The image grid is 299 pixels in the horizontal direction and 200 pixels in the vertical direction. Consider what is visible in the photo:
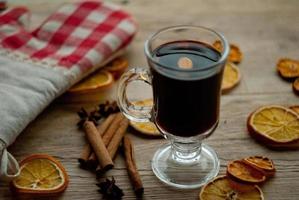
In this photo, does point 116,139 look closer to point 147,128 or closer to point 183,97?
point 147,128

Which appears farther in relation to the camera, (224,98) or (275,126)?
(224,98)

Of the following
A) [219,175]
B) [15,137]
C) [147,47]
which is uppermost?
[147,47]

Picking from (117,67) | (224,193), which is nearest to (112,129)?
(117,67)

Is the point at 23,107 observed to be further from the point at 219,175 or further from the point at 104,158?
the point at 219,175

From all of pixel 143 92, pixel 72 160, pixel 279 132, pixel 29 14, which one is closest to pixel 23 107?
pixel 72 160

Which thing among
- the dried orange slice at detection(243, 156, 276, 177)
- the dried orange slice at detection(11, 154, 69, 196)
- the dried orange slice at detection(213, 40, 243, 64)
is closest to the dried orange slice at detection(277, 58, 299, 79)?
the dried orange slice at detection(213, 40, 243, 64)

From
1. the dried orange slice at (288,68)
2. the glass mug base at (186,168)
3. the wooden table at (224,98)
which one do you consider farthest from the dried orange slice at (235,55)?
the glass mug base at (186,168)
